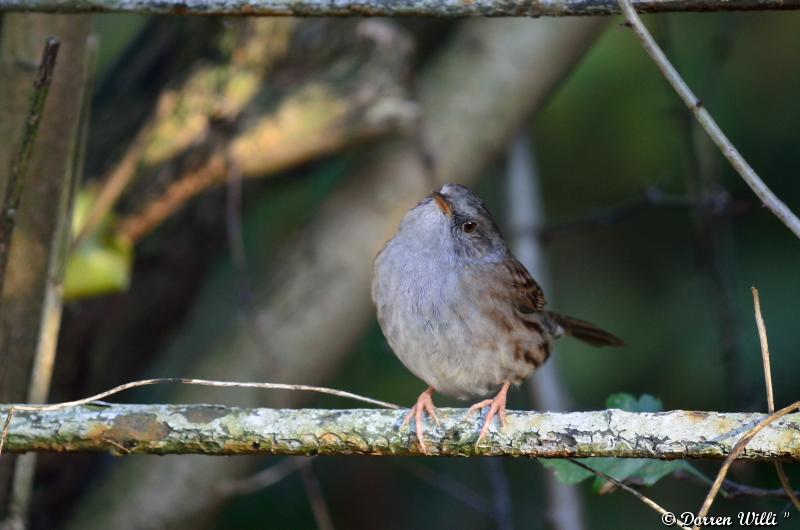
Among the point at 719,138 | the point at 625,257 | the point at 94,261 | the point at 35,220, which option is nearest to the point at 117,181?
the point at 94,261

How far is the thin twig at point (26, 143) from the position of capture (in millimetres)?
2582

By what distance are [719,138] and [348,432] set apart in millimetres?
1052

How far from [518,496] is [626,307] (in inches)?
49.2

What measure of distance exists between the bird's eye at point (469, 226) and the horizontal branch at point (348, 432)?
47.6 inches

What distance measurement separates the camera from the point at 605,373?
5.15 metres

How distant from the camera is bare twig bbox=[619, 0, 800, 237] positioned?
2.18 metres

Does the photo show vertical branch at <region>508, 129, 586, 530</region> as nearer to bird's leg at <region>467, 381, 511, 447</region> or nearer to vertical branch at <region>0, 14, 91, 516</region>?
bird's leg at <region>467, 381, 511, 447</region>

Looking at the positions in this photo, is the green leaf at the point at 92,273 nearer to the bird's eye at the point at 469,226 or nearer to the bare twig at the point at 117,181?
the bare twig at the point at 117,181

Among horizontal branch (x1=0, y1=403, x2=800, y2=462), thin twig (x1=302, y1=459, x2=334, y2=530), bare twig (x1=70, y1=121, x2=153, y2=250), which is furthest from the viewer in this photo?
bare twig (x1=70, y1=121, x2=153, y2=250)

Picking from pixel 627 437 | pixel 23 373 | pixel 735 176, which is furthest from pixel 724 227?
pixel 23 373

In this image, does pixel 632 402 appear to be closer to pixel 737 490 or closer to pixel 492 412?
pixel 737 490

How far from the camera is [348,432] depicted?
7.44 ft

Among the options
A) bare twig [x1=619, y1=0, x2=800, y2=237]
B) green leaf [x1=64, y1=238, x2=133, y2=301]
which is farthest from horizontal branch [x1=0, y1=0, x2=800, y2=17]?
green leaf [x1=64, y1=238, x2=133, y2=301]

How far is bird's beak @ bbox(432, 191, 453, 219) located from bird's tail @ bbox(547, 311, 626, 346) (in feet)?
1.92
